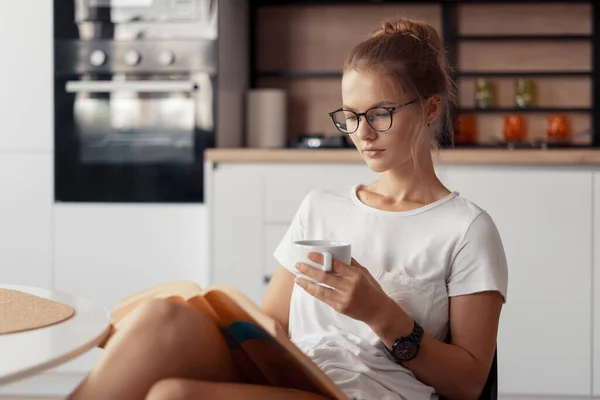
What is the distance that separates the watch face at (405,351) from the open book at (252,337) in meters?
0.15

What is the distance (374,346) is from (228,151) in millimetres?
1665

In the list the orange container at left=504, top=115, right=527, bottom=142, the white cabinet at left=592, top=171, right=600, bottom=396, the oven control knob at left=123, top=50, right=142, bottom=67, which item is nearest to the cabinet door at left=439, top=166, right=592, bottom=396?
the white cabinet at left=592, top=171, right=600, bottom=396

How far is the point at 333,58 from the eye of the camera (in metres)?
3.72

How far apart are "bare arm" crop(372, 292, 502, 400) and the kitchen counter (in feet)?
4.87

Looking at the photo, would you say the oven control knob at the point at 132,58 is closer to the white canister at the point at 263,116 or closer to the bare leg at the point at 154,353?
the white canister at the point at 263,116

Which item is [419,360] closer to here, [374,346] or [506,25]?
[374,346]

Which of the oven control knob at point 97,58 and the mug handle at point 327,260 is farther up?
the oven control knob at point 97,58

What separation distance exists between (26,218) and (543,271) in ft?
6.16

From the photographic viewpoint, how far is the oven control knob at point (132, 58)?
316 cm

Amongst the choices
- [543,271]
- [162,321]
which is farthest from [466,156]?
[162,321]

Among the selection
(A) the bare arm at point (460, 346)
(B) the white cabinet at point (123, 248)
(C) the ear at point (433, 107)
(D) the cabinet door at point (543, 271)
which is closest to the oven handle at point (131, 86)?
(B) the white cabinet at point (123, 248)

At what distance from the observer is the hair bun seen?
1.54 metres

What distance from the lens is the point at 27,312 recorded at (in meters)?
1.31

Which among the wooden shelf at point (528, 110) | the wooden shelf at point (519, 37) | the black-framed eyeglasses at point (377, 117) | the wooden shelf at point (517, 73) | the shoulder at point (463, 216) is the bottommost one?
the shoulder at point (463, 216)
